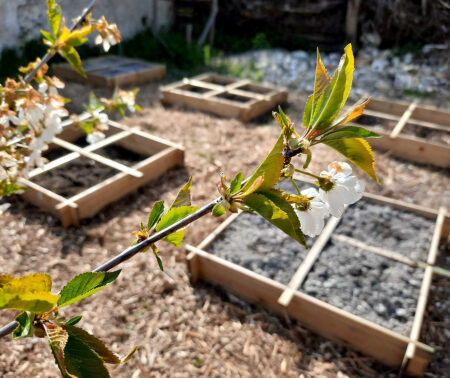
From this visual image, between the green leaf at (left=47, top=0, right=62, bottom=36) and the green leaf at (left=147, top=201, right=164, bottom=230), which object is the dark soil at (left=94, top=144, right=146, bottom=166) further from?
the green leaf at (left=147, top=201, right=164, bottom=230)

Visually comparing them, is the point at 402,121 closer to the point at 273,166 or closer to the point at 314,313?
the point at 314,313

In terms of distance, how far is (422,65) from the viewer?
6.98 m

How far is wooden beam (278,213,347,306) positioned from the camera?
230 centimetres

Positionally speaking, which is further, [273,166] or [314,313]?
[314,313]

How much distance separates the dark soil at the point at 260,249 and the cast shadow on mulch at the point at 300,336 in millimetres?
219

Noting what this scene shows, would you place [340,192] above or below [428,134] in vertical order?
above

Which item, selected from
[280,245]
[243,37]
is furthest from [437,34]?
[280,245]

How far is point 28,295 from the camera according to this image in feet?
1.74

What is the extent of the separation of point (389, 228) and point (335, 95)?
104 inches

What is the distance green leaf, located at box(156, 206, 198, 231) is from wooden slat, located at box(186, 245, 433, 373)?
1702 millimetres

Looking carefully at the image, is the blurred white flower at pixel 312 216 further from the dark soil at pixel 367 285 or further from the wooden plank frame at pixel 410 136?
the wooden plank frame at pixel 410 136

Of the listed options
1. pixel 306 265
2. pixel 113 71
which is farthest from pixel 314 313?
pixel 113 71

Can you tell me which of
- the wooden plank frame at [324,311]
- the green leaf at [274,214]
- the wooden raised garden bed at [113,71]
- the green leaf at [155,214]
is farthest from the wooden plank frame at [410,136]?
the green leaf at [274,214]

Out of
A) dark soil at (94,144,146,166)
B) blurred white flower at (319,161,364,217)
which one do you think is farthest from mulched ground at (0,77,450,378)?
blurred white flower at (319,161,364,217)
